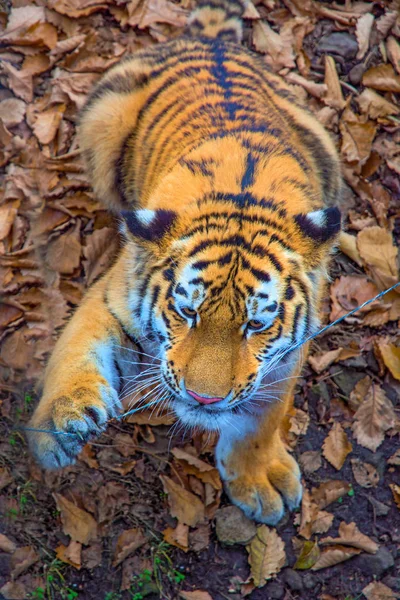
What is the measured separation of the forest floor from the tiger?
0.73 ft

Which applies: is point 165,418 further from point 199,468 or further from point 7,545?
point 7,545

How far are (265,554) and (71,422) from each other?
1346 mm

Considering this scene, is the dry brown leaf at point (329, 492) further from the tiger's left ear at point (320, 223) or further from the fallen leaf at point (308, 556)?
the tiger's left ear at point (320, 223)

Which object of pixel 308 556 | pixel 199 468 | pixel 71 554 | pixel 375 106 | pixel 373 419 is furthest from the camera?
pixel 375 106

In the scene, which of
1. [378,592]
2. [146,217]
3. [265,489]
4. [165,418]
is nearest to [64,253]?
[165,418]

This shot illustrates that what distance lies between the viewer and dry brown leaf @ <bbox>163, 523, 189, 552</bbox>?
3.04 m

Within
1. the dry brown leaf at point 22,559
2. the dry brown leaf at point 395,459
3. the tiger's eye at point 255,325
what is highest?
the tiger's eye at point 255,325

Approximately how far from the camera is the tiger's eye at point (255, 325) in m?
2.17

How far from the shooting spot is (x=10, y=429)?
304cm

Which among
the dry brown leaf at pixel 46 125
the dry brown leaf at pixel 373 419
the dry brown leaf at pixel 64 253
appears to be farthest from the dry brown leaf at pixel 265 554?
the dry brown leaf at pixel 46 125

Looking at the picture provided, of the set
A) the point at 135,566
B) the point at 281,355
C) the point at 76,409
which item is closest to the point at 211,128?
the point at 281,355

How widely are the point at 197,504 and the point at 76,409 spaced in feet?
3.93

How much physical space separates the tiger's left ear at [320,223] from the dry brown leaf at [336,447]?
4.45 feet

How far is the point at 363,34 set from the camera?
4367 millimetres
